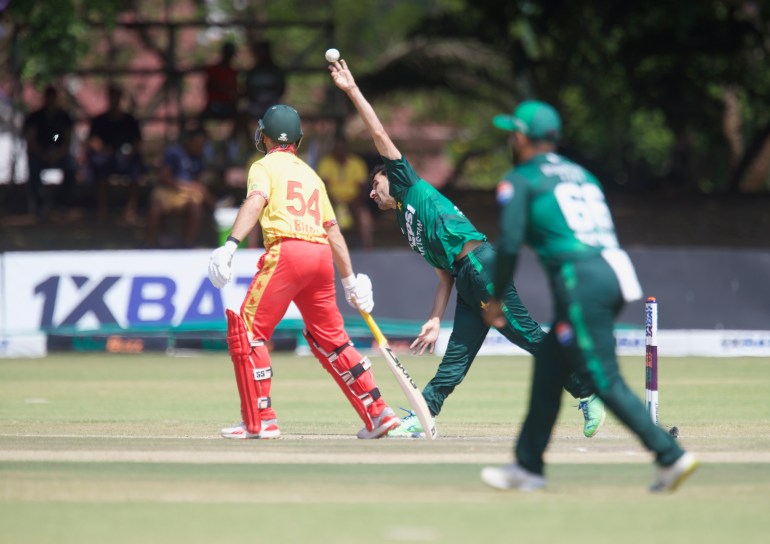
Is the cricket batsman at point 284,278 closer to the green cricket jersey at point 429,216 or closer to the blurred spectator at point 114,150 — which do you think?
the green cricket jersey at point 429,216

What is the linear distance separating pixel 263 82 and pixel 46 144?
3.77m

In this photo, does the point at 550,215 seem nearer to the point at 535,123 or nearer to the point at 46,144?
the point at 535,123

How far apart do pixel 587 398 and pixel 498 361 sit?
28.0 ft

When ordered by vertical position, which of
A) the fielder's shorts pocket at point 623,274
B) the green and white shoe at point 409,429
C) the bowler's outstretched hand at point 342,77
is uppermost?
the bowler's outstretched hand at point 342,77

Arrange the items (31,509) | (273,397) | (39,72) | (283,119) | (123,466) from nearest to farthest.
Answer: (31,509) → (123,466) → (283,119) → (273,397) → (39,72)

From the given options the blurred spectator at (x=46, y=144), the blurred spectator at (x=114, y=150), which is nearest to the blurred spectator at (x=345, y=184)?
the blurred spectator at (x=114, y=150)

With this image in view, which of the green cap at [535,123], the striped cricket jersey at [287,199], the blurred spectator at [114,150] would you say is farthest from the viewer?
the blurred spectator at [114,150]

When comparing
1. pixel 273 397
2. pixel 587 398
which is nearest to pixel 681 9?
pixel 273 397

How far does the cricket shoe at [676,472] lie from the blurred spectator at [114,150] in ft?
59.3

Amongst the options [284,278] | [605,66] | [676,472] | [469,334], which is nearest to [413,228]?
[469,334]

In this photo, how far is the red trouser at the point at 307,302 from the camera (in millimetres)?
9992

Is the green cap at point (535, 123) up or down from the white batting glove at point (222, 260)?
up

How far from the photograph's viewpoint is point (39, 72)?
2339 centimetres

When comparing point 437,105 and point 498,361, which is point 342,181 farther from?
point 437,105
